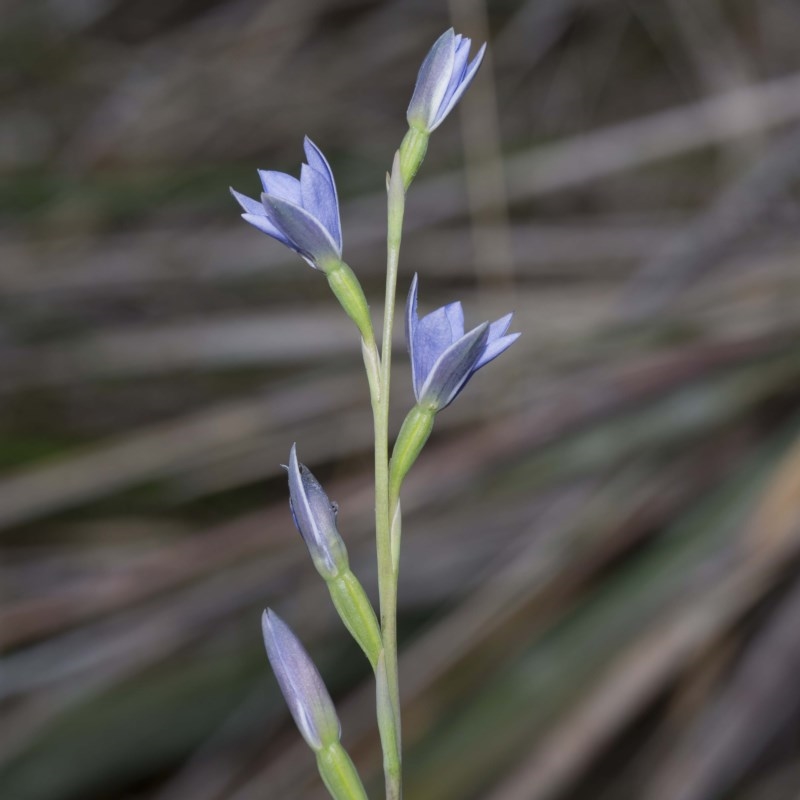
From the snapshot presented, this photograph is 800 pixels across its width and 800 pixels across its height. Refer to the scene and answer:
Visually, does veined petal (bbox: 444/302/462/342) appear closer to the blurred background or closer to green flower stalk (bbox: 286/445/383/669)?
green flower stalk (bbox: 286/445/383/669)

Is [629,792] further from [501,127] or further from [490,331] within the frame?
[501,127]

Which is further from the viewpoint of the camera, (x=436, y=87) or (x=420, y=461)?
(x=420, y=461)

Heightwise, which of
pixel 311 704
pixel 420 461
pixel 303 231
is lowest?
pixel 311 704

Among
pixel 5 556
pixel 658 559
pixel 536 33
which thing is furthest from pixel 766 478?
pixel 536 33

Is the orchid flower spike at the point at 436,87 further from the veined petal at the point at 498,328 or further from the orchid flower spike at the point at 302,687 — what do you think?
the orchid flower spike at the point at 302,687

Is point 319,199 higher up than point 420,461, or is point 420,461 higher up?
point 420,461

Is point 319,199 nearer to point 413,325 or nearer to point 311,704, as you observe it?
point 413,325

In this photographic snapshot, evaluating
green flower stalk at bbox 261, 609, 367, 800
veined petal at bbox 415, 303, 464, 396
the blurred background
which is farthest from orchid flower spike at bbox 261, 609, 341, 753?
the blurred background

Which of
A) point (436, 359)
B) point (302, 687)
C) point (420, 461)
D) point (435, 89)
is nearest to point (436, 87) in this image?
point (435, 89)
